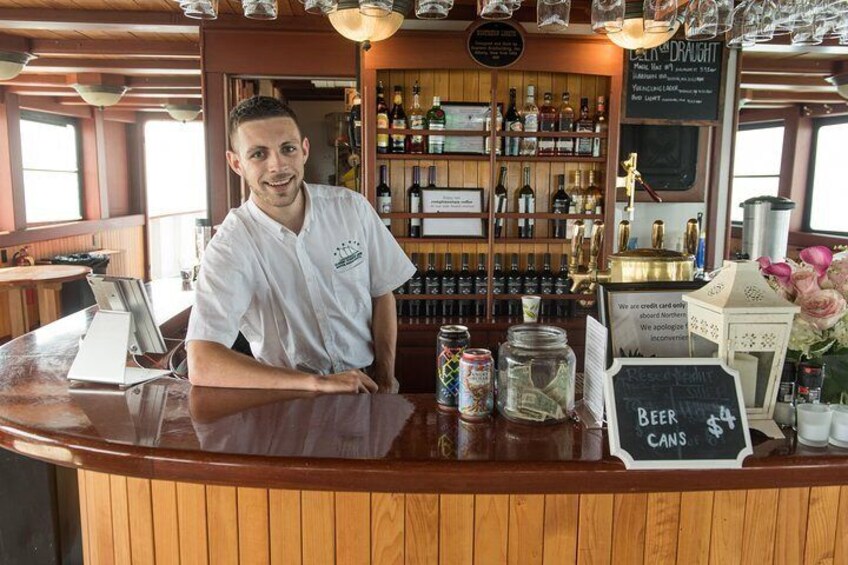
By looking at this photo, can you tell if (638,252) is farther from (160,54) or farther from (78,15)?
(160,54)

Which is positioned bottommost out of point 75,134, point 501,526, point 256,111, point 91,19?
point 501,526

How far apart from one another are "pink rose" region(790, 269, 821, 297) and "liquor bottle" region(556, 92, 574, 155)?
275 centimetres

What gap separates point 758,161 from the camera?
9609mm

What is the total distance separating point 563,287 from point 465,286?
0.64 meters

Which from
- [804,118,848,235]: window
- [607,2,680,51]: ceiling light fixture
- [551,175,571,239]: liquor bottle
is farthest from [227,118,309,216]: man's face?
[804,118,848,235]: window

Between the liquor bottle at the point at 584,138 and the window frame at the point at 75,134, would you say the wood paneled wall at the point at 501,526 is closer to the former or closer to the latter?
the liquor bottle at the point at 584,138

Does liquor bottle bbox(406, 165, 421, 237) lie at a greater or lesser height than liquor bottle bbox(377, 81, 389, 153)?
lesser

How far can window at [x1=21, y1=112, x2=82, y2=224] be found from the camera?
8445mm

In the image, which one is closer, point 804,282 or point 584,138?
point 804,282

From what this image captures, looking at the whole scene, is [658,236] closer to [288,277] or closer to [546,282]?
[288,277]

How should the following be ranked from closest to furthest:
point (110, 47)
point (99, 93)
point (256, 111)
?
point (256, 111) < point (110, 47) < point (99, 93)

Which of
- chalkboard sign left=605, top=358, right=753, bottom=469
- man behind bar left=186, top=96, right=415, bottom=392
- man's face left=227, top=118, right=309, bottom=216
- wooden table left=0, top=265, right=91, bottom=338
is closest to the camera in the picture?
chalkboard sign left=605, top=358, right=753, bottom=469

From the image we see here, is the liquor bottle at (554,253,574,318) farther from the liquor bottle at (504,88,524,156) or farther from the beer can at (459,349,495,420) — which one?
the beer can at (459,349,495,420)

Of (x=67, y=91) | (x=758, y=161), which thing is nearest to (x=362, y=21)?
(x=67, y=91)
